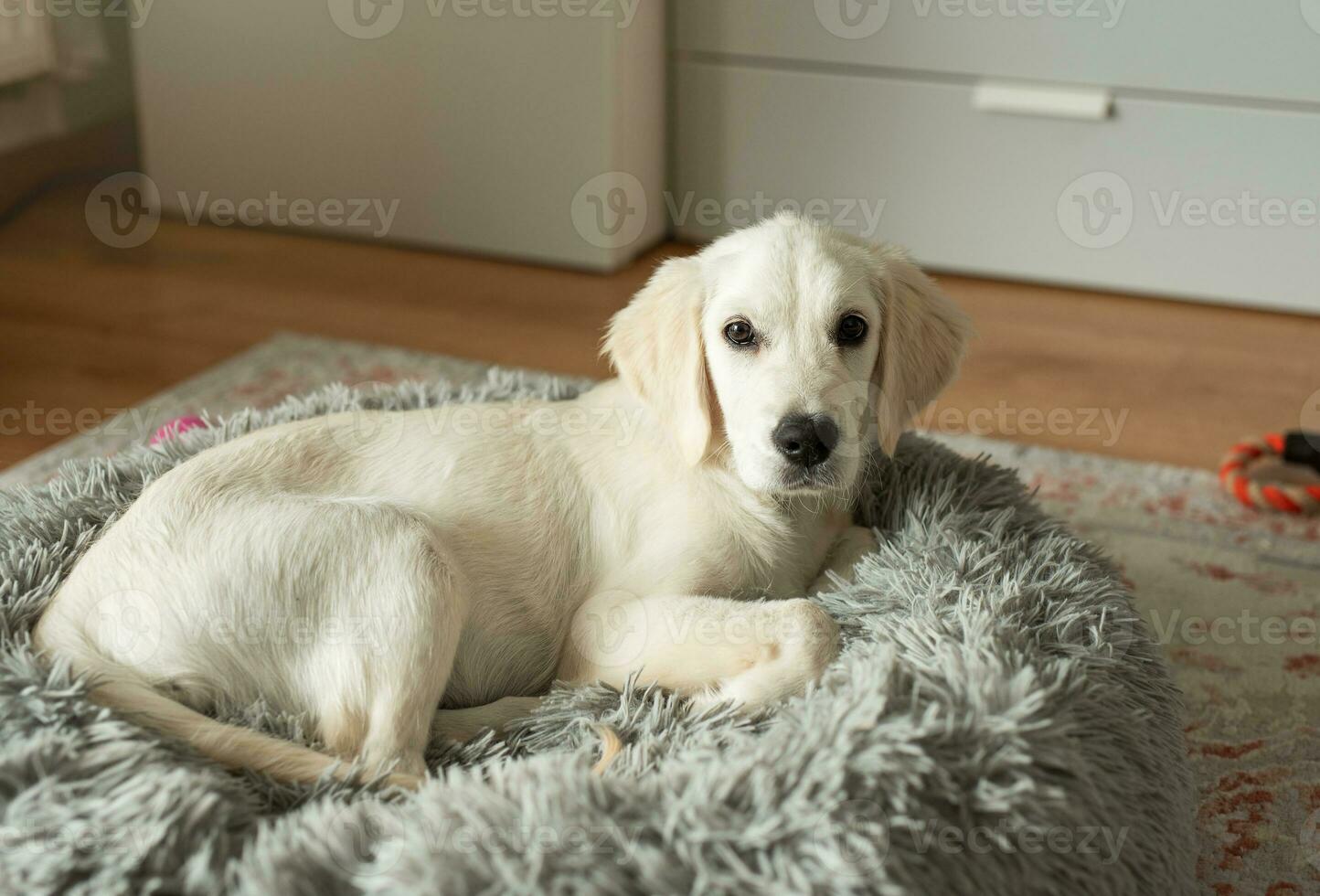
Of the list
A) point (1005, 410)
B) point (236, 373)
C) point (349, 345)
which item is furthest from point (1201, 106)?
point (236, 373)

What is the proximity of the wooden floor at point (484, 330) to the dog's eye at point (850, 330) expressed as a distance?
1.42 m

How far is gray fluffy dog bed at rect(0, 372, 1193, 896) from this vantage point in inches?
49.6

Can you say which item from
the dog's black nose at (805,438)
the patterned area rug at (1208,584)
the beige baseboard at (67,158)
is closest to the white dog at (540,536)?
the dog's black nose at (805,438)

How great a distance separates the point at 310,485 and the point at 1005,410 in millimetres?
1986

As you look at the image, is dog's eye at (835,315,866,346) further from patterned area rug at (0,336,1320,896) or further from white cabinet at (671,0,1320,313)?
white cabinet at (671,0,1320,313)

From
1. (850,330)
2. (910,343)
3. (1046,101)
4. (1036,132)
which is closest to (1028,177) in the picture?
(1036,132)

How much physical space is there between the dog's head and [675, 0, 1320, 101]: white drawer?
2156 millimetres

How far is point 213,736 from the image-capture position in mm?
1482

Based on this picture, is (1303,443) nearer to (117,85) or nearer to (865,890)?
(865,890)

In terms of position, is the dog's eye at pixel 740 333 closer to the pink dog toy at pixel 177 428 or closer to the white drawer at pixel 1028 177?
the pink dog toy at pixel 177 428

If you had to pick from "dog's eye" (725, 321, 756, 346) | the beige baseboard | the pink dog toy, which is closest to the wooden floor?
the beige baseboard

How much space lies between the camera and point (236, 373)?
11.0 feet

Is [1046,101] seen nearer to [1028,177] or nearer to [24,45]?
[1028,177]

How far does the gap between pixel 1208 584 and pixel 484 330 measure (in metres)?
2.05
